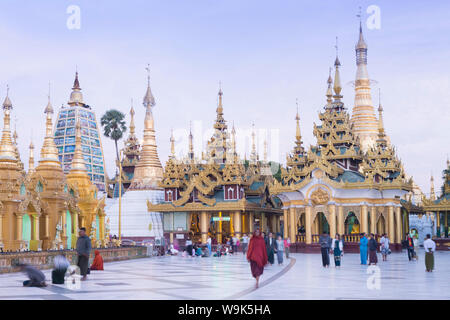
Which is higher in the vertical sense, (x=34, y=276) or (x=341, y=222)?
(x=341, y=222)

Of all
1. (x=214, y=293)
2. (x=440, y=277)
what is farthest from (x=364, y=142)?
(x=214, y=293)

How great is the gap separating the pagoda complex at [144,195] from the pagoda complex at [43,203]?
14791mm

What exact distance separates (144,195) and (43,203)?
2625 centimetres

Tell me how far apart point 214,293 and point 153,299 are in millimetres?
1776

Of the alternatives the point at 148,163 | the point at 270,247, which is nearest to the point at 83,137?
the point at 148,163

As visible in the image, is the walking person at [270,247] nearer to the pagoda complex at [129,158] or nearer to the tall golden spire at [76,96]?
the pagoda complex at [129,158]

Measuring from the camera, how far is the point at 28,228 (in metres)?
32.7

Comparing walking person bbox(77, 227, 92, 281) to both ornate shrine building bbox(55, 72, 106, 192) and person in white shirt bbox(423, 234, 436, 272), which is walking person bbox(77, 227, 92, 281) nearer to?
person in white shirt bbox(423, 234, 436, 272)

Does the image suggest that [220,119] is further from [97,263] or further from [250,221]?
[97,263]

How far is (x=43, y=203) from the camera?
34.3 meters

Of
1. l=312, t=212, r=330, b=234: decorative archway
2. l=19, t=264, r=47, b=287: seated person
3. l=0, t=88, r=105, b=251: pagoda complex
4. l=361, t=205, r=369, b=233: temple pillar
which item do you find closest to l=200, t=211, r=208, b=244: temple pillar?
l=312, t=212, r=330, b=234: decorative archway

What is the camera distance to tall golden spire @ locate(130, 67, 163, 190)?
6238 centimetres

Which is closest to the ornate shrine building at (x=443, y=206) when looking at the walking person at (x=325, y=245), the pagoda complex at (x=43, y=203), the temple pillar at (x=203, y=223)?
the temple pillar at (x=203, y=223)
